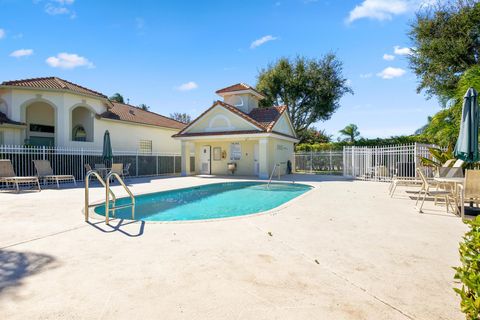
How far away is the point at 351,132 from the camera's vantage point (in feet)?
121

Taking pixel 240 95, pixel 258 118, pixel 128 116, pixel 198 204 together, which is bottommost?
pixel 198 204

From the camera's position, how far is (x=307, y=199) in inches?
383

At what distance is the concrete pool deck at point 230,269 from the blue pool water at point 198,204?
2079mm

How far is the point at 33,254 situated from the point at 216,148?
1978cm

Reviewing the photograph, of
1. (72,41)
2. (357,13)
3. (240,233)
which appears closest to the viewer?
(240,233)

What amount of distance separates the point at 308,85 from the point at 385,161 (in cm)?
1889

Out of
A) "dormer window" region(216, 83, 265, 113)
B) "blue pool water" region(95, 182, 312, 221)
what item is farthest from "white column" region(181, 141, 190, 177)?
"blue pool water" region(95, 182, 312, 221)

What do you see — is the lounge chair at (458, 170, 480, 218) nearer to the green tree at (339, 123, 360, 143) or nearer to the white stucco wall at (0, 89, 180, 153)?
the white stucco wall at (0, 89, 180, 153)

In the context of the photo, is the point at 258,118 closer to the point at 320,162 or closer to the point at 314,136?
the point at 320,162

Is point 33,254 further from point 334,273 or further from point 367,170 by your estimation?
point 367,170

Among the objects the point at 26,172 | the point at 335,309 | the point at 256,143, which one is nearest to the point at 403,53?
the point at 256,143

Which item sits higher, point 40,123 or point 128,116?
point 128,116

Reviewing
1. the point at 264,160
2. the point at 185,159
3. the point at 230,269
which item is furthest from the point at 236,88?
the point at 230,269

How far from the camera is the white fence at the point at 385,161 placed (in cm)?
1499
